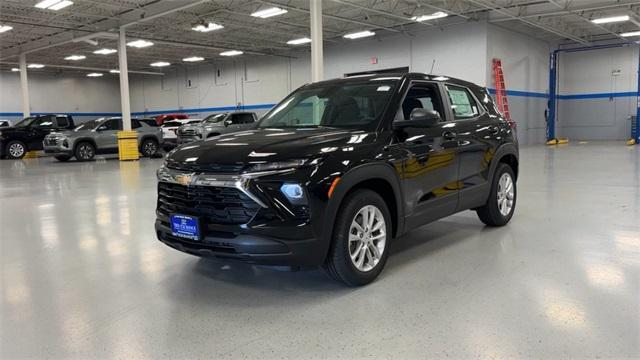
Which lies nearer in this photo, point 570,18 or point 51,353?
point 51,353

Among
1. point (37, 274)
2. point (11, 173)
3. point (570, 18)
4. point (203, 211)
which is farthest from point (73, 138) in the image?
point (570, 18)

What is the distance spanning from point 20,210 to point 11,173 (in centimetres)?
707

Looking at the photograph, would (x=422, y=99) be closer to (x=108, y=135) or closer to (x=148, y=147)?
(x=108, y=135)

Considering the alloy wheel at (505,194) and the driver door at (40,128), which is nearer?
the alloy wheel at (505,194)

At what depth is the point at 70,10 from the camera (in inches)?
614

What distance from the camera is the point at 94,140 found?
55.9 ft

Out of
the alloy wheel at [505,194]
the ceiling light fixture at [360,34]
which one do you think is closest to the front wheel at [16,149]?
the ceiling light fixture at [360,34]

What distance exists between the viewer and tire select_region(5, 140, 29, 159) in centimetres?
1850

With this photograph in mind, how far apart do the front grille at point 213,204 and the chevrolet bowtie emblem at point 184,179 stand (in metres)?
0.03

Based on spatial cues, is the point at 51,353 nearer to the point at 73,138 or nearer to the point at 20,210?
the point at 20,210

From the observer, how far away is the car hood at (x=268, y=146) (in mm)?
3129

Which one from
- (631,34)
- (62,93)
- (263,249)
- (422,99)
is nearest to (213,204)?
(263,249)

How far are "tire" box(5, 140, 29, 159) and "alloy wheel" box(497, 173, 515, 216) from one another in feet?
61.9

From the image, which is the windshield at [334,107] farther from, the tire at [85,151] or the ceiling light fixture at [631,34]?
the ceiling light fixture at [631,34]
